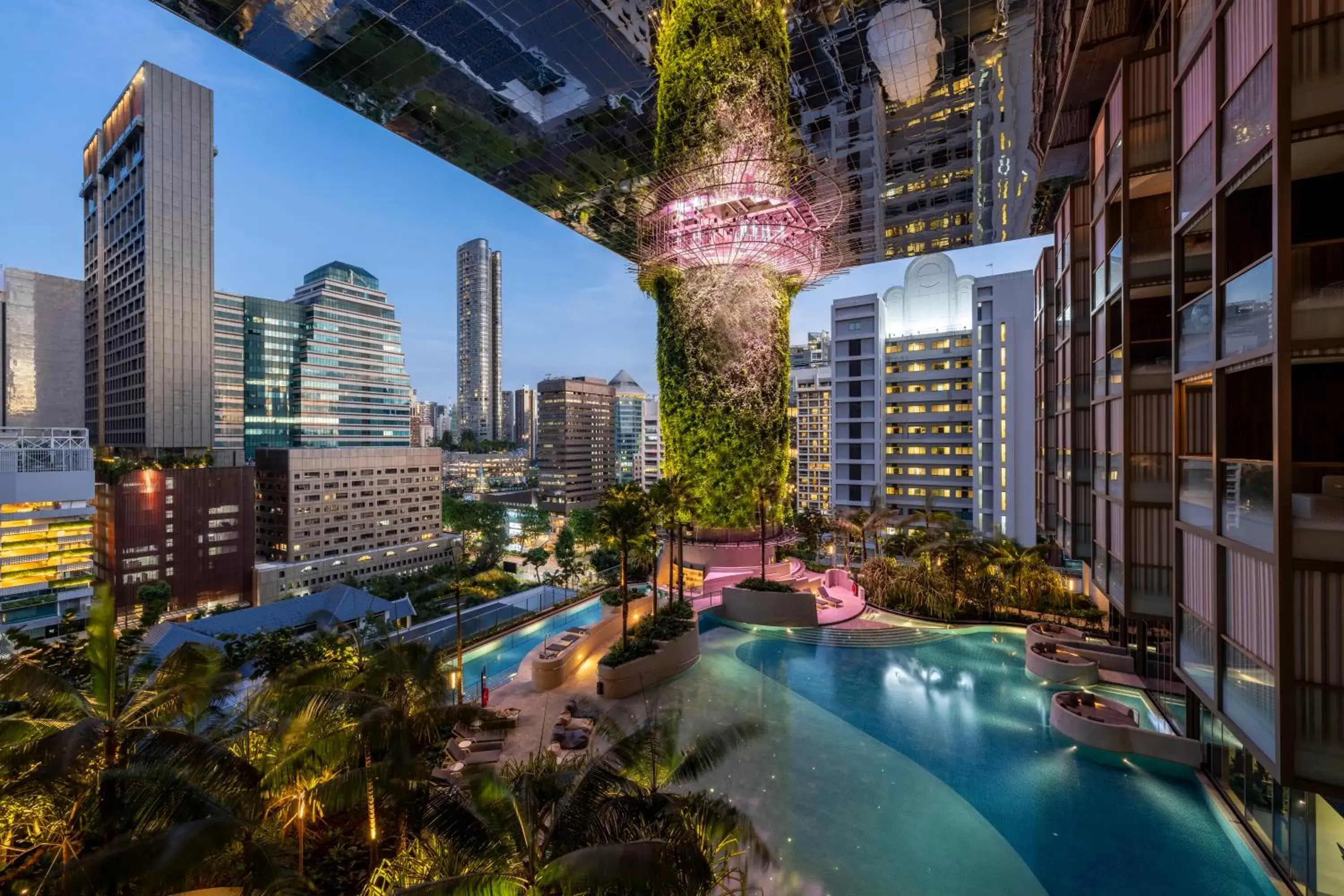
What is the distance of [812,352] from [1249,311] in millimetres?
120014

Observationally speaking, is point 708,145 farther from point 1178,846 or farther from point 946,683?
point 1178,846

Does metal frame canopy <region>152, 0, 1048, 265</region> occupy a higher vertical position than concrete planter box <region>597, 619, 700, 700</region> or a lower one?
higher

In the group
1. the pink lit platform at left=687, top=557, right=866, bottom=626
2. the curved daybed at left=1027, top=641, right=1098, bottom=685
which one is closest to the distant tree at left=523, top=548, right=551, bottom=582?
the pink lit platform at left=687, top=557, right=866, bottom=626

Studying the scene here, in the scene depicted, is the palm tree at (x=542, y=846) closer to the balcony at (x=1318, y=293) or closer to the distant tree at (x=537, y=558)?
the balcony at (x=1318, y=293)

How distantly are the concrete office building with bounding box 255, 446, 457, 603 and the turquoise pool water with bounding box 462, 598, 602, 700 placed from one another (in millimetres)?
43605

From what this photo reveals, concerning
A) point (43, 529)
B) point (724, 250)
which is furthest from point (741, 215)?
point (43, 529)

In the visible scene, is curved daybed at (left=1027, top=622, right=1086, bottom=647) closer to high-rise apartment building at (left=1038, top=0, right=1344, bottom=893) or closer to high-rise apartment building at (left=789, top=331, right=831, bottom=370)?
high-rise apartment building at (left=1038, top=0, right=1344, bottom=893)

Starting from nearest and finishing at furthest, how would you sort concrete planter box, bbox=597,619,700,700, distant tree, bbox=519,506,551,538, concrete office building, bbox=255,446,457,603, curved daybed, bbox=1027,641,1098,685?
concrete planter box, bbox=597,619,700,700, curved daybed, bbox=1027,641,1098,685, concrete office building, bbox=255,446,457,603, distant tree, bbox=519,506,551,538

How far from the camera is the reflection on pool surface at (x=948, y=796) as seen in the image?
8.93 metres

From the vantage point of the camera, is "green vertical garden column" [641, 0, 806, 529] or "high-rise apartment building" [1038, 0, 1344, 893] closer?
"high-rise apartment building" [1038, 0, 1344, 893]

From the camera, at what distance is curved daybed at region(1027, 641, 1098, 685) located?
16.6 m

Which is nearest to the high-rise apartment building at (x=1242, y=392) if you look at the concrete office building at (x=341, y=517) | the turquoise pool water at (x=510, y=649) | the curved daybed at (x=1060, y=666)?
the curved daybed at (x=1060, y=666)

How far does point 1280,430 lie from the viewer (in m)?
6.09

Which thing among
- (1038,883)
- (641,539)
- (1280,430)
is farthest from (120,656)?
(1280,430)
